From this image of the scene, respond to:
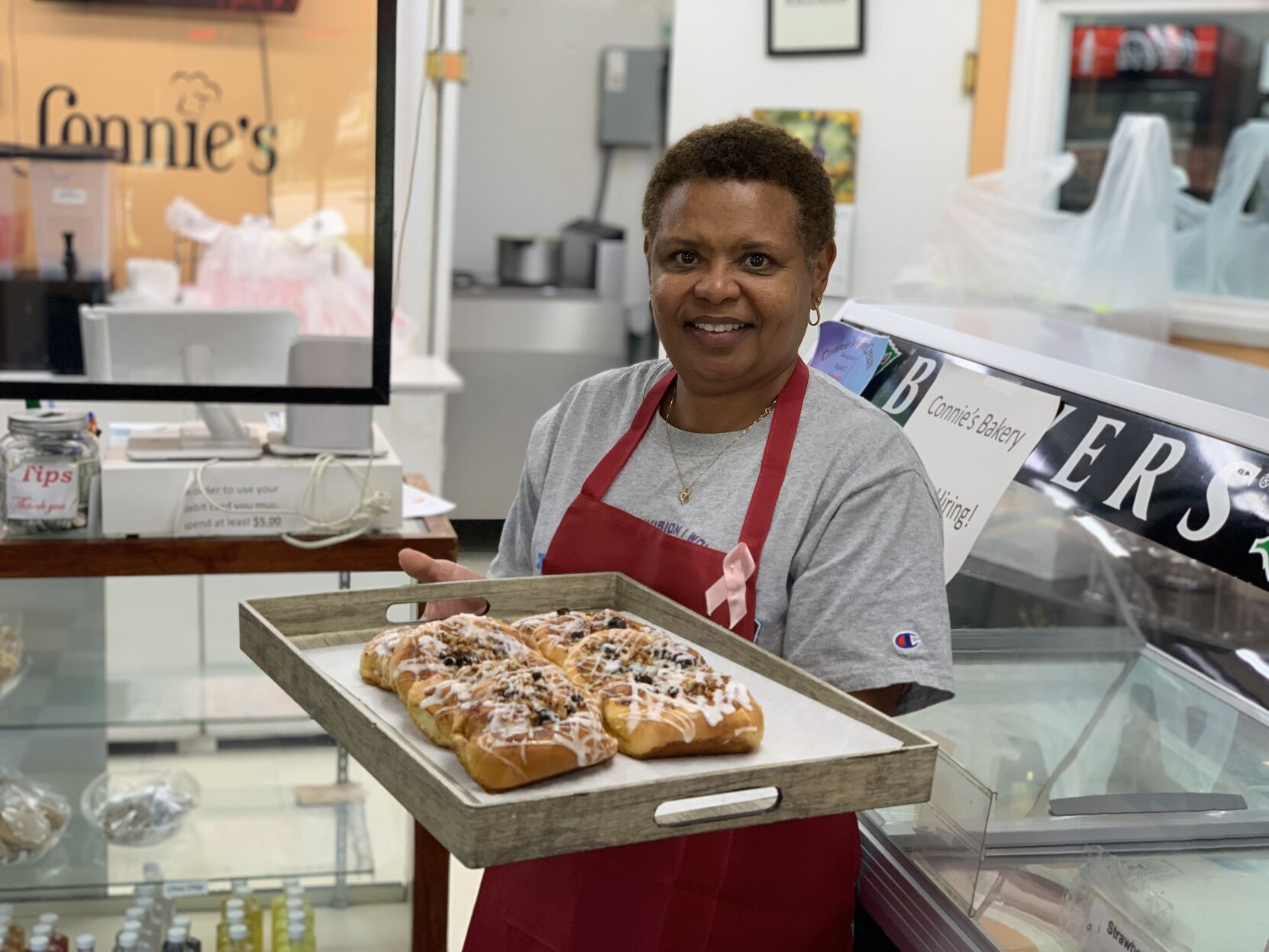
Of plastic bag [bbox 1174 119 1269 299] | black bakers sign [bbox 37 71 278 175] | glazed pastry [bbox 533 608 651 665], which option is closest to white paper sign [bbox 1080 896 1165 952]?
glazed pastry [bbox 533 608 651 665]

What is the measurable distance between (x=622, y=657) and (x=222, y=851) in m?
Answer: 1.57

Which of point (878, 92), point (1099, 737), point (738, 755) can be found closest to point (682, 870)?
point (738, 755)

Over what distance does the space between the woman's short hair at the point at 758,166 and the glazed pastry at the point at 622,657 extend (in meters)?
0.42

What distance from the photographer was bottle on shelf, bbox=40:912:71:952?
2.19m

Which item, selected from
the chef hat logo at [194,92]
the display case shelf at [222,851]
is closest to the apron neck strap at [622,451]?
the display case shelf at [222,851]

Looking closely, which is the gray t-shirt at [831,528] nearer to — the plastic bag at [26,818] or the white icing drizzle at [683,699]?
the white icing drizzle at [683,699]

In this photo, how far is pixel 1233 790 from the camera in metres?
1.59

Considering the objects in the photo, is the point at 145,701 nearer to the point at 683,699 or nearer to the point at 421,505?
the point at 421,505

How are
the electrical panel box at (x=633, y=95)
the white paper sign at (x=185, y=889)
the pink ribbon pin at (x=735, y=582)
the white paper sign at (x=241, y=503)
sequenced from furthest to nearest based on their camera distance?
the electrical panel box at (x=633, y=95)
the white paper sign at (x=185, y=889)
the white paper sign at (x=241, y=503)
the pink ribbon pin at (x=735, y=582)

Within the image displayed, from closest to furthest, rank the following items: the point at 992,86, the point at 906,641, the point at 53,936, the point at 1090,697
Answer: the point at 906,641
the point at 1090,697
the point at 53,936
the point at 992,86

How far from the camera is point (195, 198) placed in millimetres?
2986

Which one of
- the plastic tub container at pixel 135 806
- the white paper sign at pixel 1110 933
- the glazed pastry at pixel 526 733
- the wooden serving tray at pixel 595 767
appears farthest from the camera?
the plastic tub container at pixel 135 806

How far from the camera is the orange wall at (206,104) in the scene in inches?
86.2

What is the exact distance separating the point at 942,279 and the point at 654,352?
113 centimetres
